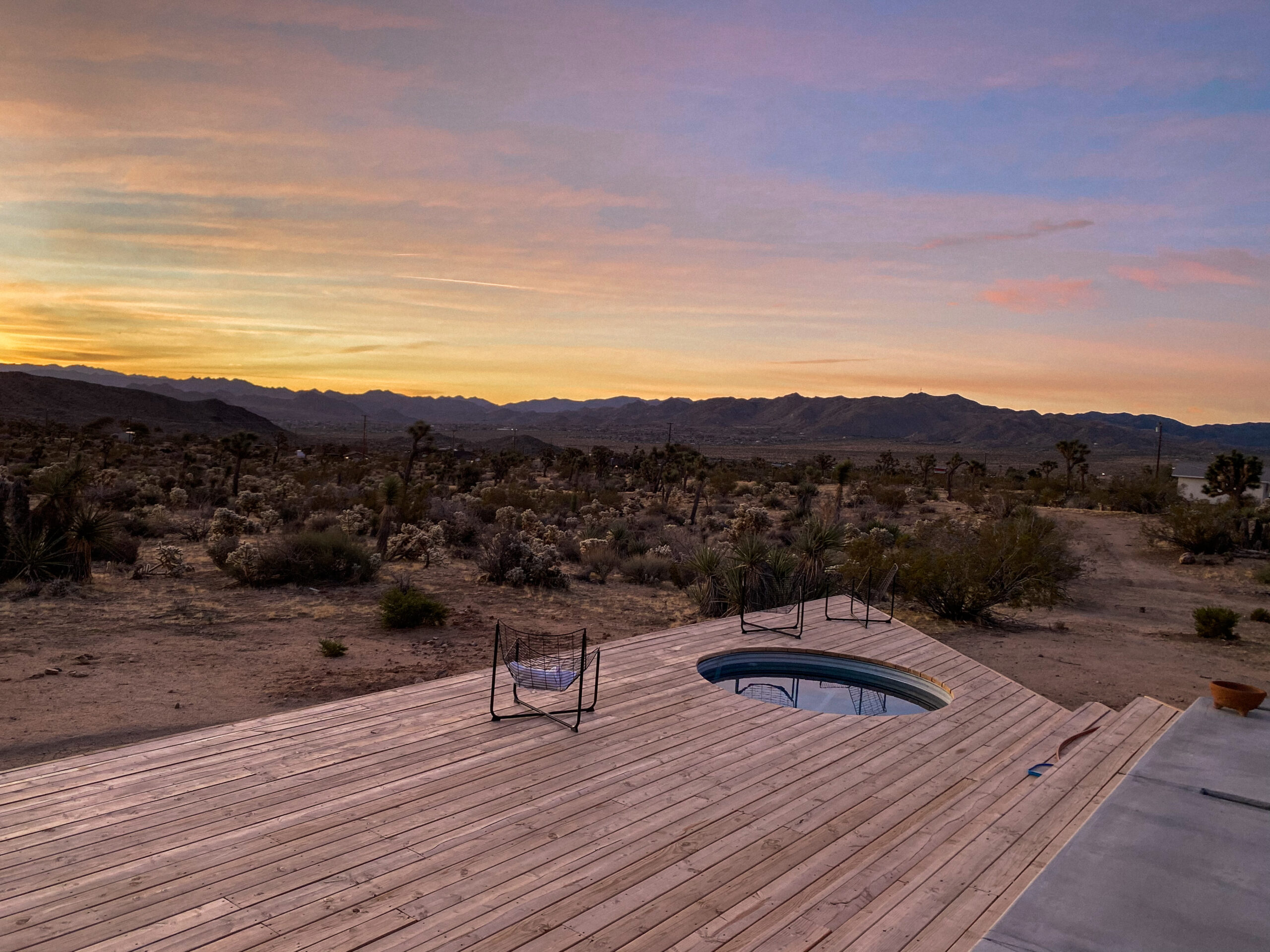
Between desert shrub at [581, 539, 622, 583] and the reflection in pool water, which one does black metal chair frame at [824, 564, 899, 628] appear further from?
desert shrub at [581, 539, 622, 583]

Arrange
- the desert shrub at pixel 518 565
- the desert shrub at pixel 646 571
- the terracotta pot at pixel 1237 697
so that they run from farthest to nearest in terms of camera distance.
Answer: the desert shrub at pixel 646 571 < the desert shrub at pixel 518 565 < the terracotta pot at pixel 1237 697

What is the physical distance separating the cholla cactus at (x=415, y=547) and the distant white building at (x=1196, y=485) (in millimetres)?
26557

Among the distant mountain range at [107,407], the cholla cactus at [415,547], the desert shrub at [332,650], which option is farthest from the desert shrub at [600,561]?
the distant mountain range at [107,407]

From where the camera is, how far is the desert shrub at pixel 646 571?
17.1 m

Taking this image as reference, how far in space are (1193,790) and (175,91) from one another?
16.4 metres

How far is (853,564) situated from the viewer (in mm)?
15297

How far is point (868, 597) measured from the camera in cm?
1093

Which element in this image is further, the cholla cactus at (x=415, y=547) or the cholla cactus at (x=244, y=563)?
the cholla cactus at (x=415, y=547)

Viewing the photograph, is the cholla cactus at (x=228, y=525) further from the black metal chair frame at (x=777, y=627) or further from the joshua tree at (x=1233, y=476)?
the joshua tree at (x=1233, y=476)

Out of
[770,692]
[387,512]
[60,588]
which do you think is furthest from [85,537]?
[770,692]

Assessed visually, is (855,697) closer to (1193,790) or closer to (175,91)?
(1193,790)

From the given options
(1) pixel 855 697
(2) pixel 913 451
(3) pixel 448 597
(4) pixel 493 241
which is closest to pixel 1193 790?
(1) pixel 855 697

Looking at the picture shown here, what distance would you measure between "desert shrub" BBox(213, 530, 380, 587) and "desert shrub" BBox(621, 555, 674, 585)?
5.37m

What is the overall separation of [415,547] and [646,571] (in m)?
5.47
